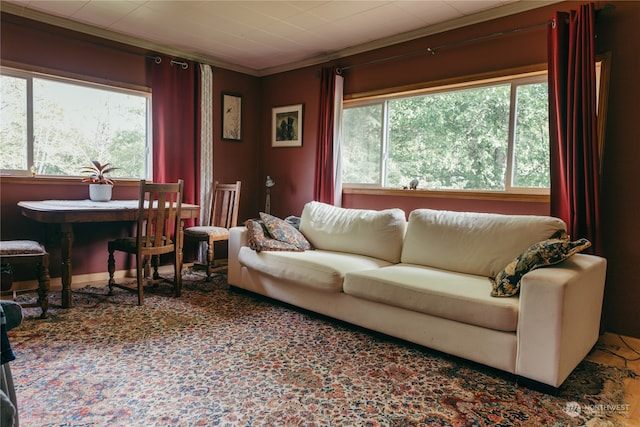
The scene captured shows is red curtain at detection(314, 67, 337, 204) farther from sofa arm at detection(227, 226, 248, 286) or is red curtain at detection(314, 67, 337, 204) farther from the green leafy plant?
the green leafy plant

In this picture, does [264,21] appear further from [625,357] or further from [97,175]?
[625,357]

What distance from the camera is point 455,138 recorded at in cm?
366

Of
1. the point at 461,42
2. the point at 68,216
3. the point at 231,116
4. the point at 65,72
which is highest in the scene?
the point at 461,42

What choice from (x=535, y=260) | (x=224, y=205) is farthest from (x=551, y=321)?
(x=224, y=205)

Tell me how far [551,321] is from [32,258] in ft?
10.7

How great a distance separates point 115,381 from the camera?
206 centimetres

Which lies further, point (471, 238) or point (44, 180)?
point (44, 180)

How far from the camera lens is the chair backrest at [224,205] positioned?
4504 mm

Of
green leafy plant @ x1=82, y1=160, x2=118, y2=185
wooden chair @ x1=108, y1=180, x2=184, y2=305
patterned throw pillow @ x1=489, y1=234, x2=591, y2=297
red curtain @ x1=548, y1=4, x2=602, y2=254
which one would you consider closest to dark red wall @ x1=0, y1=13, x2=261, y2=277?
green leafy plant @ x1=82, y1=160, x2=118, y2=185

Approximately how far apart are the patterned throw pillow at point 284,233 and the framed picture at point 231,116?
6.07 ft

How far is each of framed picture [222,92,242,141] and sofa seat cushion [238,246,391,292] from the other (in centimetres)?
203

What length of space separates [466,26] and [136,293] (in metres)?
3.71

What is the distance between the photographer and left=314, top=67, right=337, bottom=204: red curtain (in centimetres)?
440

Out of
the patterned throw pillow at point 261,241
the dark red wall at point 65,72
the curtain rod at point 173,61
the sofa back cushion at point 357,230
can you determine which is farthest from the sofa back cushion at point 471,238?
the curtain rod at point 173,61
